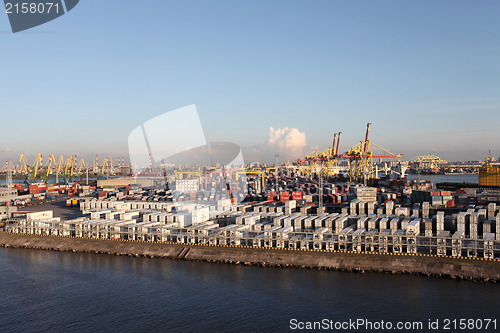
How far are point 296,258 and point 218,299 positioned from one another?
10.4 feet

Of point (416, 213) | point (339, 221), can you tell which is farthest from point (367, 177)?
point (339, 221)

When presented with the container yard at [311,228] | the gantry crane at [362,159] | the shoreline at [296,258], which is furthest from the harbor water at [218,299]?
the gantry crane at [362,159]

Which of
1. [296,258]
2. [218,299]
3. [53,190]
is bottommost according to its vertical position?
[218,299]

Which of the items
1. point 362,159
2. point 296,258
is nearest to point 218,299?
point 296,258

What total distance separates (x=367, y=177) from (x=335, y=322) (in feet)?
82.7

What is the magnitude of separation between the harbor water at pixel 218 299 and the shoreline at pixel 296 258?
0.31m

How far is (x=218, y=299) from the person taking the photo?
9.07 meters

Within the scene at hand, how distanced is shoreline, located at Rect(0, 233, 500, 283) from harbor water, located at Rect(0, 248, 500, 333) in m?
0.31

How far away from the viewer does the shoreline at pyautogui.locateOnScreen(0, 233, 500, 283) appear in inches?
395

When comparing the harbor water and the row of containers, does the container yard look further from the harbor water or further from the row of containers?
the row of containers

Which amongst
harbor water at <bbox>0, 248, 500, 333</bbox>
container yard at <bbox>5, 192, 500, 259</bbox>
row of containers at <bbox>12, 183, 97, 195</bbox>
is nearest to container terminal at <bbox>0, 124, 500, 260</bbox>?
container yard at <bbox>5, 192, 500, 259</bbox>

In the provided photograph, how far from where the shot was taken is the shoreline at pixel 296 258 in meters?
10.0

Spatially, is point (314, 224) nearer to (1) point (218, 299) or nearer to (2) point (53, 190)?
(1) point (218, 299)

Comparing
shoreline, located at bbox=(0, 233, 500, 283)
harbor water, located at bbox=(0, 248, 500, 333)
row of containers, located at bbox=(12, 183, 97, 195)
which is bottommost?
harbor water, located at bbox=(0, 248, 500, 333)
